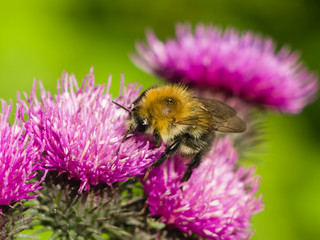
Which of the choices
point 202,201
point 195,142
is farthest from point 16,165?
point 202,201

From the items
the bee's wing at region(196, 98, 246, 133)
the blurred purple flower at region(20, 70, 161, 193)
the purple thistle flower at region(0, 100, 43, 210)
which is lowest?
the purple thistle flower at region(0, 100, 43, 210)

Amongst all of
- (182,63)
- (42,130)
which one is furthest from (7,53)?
(42,130)

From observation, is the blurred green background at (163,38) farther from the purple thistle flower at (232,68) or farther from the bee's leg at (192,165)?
the bee's leg at (192,165)

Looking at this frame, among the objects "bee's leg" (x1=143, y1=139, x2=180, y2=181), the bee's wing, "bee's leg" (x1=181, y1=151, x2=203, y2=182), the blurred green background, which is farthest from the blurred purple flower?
the blurred green background

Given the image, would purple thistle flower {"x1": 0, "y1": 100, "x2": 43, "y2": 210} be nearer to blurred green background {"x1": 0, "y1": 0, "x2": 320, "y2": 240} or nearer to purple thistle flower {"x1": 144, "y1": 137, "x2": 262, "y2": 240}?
purple thistle flower {"x1": 144, "y1": 137, "x2": 262, "y2": 240}

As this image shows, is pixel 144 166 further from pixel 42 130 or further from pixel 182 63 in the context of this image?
A: pixel 182 63

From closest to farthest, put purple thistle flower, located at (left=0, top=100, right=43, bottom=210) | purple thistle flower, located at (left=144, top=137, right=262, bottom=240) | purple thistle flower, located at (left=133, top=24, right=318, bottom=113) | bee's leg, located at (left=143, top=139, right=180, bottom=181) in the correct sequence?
purple thistle flower, located at (left=0, top=100, right=43, bottom=210), bee's leg, located at (left=143, top=139, right=180, bottom=181), purple thistle flower, located at (left=144, top=137, right=262, bottom=240), purple thistle flower, located at (left=133, top=24, right=318, bottom=113)
